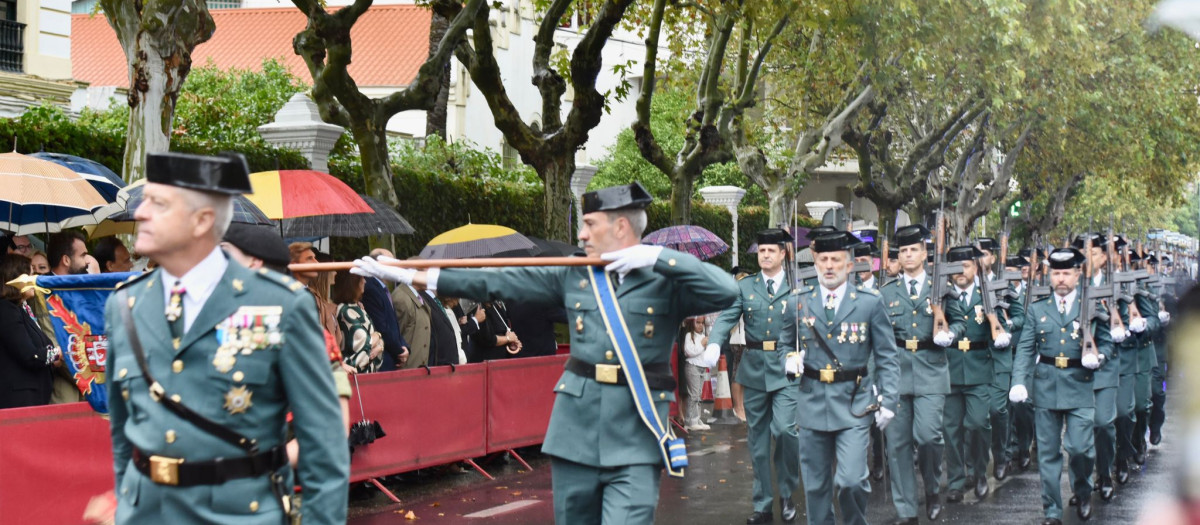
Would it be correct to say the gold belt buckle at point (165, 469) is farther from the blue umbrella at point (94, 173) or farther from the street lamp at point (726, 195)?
the street lamp at point (726, 195)

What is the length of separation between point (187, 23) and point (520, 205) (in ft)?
36.2

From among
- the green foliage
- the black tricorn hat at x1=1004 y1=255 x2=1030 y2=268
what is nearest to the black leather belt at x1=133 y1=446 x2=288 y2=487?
the black tricorn hat at x1=1004 y1=255 x2=1030 y2=268

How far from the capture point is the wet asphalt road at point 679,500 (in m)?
10.3

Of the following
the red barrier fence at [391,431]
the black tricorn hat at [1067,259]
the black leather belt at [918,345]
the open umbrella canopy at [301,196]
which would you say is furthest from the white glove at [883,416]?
the open umbrella canopy at [301,196]

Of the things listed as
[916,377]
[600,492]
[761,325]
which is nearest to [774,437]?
[761,325]

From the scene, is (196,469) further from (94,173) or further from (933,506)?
(933,506)

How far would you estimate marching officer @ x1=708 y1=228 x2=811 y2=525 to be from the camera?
10.5m

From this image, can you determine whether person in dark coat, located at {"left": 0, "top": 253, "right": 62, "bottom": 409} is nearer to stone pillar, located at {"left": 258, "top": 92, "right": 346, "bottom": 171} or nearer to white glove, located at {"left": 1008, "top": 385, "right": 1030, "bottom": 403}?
white glove, located at {"left": 1008, "top": 385, "right": 1030, "bottom": 403}

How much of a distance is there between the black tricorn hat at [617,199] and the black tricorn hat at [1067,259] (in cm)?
583

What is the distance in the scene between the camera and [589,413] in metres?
6.11

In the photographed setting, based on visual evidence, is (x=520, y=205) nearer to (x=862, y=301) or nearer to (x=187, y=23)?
(x=187, y=23)

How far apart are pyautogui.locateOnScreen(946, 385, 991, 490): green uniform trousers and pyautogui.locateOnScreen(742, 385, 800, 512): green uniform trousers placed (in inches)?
64.8

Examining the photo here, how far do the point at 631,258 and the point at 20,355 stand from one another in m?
3.94

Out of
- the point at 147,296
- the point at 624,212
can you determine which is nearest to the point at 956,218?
the point at 624,212
